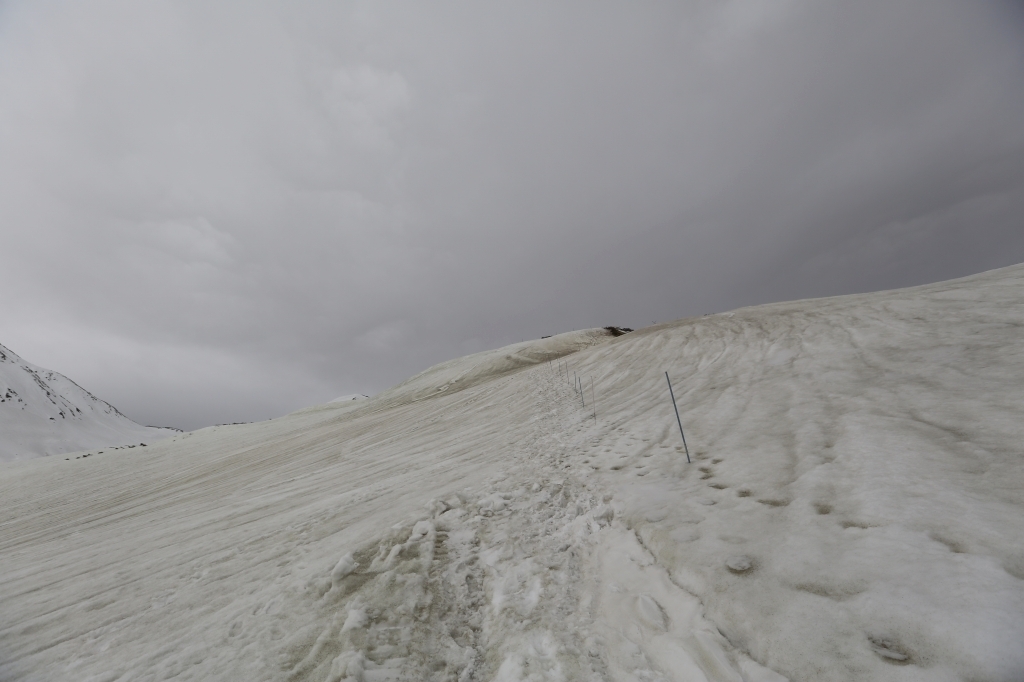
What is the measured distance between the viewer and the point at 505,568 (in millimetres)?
3660

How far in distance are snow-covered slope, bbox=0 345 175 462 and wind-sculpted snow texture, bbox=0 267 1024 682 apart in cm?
7237

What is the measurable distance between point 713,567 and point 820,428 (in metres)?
3.25

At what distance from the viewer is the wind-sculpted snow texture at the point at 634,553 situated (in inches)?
92.1

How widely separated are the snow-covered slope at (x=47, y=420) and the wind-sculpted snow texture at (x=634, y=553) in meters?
72.4

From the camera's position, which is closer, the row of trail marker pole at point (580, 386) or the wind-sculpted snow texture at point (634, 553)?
the wind-sculpted snow texture at point (634, 553)

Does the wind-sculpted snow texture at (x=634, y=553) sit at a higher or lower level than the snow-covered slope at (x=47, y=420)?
lower

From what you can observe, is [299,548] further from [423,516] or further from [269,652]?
[269,652]

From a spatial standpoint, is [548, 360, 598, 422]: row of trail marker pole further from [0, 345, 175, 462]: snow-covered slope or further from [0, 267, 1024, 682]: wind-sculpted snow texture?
[0, 345, 175, 462]: snow-covered slope

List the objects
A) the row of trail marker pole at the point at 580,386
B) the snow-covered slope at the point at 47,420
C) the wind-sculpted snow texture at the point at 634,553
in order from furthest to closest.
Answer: the snow-covered slope at the point at 47,420 → the row of trail marker pole at the point at 580,386 → the wind-sculpted snow texture at the point at 634,553

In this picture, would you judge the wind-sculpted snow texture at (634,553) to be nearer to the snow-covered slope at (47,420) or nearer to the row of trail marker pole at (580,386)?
the row of trail marker pole at (580,386)

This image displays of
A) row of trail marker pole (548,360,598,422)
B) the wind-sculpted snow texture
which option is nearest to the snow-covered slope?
row of trail marker pole (548,360,598,422)

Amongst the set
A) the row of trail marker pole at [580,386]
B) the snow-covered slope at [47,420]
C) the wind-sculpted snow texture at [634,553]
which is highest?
the snow-covered slope at [47,420]

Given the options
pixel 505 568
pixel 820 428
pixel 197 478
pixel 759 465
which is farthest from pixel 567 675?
pixel 197 478

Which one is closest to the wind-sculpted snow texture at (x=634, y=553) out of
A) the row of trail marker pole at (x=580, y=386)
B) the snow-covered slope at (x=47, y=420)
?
the row of trail marker pole at (x=580, y=386)
